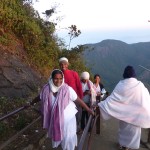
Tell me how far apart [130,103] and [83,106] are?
1.77m

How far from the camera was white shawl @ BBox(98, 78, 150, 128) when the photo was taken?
7.43 meters

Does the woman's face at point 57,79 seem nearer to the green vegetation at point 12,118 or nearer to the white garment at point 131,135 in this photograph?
the white garment at point 131,135

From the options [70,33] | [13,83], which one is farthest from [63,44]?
[13,83]

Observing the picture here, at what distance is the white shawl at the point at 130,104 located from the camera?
7430mm

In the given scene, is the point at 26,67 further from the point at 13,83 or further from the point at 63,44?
the point at 63,44

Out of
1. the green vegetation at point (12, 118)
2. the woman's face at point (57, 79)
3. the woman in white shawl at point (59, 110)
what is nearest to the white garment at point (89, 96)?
the green vegetation at point (12, 118)

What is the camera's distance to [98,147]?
8.18m

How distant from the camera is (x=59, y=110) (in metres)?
5.75

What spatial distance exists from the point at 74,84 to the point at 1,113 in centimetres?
205

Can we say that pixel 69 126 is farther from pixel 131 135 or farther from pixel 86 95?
pixel 86 95

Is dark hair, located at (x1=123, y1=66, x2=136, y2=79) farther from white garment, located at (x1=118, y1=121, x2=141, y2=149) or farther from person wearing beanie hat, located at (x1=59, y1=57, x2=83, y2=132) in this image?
person wearing beanie hat, located at (x1=59, y1=57, x2=83, y2=132)

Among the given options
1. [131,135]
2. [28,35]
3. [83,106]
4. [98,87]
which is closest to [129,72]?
[131,135]

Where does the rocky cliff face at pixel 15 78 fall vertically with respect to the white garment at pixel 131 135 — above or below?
above

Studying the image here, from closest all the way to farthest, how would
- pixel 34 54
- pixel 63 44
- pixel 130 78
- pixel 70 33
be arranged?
1. pixel 130 78
2. pixel 34 54
3. pixel 63 44
4. pixel 70 33
